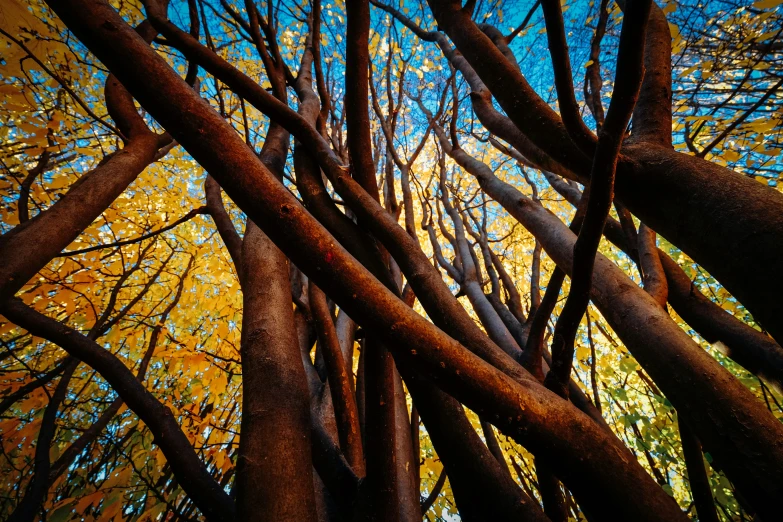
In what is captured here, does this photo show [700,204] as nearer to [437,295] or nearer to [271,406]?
[437,295]

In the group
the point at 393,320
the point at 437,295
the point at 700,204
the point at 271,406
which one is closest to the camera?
the point at 393,320

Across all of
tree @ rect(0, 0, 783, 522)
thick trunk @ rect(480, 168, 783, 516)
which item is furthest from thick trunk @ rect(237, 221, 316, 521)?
thick trunk @ rect(480, 168, 783, 516)

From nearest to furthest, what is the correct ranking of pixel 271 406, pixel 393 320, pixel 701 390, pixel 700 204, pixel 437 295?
pixel 393 320 < pixel 700 204 < pixel 271 406 < pixel 701 390 < pixel 437 295

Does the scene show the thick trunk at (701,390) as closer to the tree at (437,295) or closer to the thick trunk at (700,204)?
the tree at (437,295)

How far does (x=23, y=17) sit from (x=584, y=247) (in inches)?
111

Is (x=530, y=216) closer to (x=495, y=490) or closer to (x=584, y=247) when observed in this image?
(x=584, y=247)

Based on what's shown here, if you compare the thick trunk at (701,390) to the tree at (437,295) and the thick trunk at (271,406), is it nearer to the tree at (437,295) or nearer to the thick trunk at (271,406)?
the tree at (437,295)

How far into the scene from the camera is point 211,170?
0.96 meters

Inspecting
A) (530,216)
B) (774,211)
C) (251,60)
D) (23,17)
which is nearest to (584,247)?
(774,211)

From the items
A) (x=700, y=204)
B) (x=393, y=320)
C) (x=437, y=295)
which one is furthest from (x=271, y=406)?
(x=700, y=204)

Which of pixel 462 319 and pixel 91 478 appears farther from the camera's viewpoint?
pixel 91 478

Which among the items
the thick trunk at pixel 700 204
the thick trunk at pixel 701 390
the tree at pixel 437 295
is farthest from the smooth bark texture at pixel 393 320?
the thick trunk at pixel 700 204

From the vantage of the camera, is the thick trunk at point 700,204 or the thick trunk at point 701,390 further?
the thick trunk at point 701,390

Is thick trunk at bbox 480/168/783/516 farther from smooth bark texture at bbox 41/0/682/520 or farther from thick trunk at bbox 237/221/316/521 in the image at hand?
thick trunk at bbox 237/221/316/521
